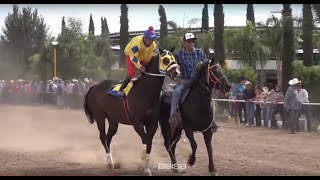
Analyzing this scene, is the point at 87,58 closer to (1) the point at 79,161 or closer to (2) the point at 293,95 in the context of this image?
(2) the point at 293,95

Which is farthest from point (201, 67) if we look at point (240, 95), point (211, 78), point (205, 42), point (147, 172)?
point (205, 42)

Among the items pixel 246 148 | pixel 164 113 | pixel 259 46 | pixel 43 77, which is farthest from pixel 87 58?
pixel 164 113

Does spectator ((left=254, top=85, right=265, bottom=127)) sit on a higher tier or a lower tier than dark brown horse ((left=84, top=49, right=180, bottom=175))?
lower

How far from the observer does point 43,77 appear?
4875cm

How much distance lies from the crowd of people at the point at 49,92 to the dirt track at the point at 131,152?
12462 mm

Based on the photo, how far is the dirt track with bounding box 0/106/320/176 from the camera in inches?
386

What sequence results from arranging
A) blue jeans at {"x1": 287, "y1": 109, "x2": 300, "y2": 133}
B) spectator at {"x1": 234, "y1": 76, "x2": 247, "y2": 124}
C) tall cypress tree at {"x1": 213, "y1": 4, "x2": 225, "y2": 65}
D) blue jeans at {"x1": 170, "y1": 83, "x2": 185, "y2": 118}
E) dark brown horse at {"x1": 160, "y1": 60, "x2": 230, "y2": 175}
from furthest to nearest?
tall cypress tree at {"x1": 213, "y1": 4, "x2": 225, "y2": 65}, spectator at {"x1": 234, "y1": 76, "x2": 247, "y2": 124}, blue jeans at {"x1": 287, "y1": 109, "x2": 300, "y2": 133}, blue jeans at {"x1": 170, "y1": 83, "x2": 185, "y2": 118}, dark brown horse at {"x1": 160, "y1": 60, "x2": 230, "y2": 175}

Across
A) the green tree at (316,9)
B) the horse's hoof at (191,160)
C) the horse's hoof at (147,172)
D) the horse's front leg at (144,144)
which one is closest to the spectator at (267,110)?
the green tree at (316,9)

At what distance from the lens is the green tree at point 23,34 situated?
53.4 m

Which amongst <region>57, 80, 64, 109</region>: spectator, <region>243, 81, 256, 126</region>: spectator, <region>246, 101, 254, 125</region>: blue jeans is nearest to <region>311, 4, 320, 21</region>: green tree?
<region>243, 81, 256, 126</region>: spectator

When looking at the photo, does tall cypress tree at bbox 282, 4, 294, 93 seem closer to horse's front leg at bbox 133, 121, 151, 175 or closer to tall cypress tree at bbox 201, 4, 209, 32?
horse's front leg at bbox 133, 121, 151, 175

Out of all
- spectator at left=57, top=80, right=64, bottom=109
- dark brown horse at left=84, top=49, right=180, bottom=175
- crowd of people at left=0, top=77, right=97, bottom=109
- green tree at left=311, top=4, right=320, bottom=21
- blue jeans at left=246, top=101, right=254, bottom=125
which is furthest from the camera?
spectator at left=57, top=80, right=64, bottom=109

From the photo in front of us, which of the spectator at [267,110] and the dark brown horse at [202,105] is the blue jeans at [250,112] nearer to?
the spectator at [267,110]

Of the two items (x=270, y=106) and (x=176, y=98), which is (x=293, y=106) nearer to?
(x=270, y=106)
